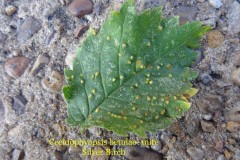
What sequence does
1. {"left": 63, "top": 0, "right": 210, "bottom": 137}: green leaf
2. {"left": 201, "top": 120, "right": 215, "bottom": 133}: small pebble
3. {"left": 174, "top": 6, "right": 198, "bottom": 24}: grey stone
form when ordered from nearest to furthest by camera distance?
{"left": 63, "top": 0, "right": 210, "bottom": 137}: green leaf
{"left": 201, "top": 120, "right": 215, "bottom": 133}: small pebble
{"left": 174, "top": 6, "right": 198, "bottom": 24}: grey stone

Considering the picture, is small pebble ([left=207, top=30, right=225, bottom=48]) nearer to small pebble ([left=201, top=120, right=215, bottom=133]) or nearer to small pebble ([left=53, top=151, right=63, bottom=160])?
small pebble ([left=201, top=120, right=215, bottom=133])

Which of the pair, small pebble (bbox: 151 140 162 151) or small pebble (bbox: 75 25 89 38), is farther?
small pebble (bbox: 75 25 89 38)

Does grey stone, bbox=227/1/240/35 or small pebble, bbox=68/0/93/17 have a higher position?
small pebble, bbox=68/0/93/17

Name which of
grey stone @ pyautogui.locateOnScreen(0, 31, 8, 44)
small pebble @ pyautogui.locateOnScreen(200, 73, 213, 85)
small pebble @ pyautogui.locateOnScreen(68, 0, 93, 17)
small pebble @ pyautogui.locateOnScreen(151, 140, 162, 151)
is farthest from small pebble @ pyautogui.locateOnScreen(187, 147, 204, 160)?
grey stone @ pyautogui.locateOnScreen(0, 31, 8, 44)


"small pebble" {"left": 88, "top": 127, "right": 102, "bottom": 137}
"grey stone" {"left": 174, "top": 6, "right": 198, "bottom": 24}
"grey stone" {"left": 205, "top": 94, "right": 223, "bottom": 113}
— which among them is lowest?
"small pebble" {"left": 88, "top": 127, "right": 102, "bottom": 137}

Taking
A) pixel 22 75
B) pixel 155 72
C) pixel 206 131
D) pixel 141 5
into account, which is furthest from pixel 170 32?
pixel 22 75

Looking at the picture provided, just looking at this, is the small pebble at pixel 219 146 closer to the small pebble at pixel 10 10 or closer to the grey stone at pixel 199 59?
the grey stone at pixel 199 59

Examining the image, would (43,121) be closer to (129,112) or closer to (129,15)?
(129,112)

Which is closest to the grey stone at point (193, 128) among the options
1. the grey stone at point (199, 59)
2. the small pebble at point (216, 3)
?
the grey stone at point (199, 59)
